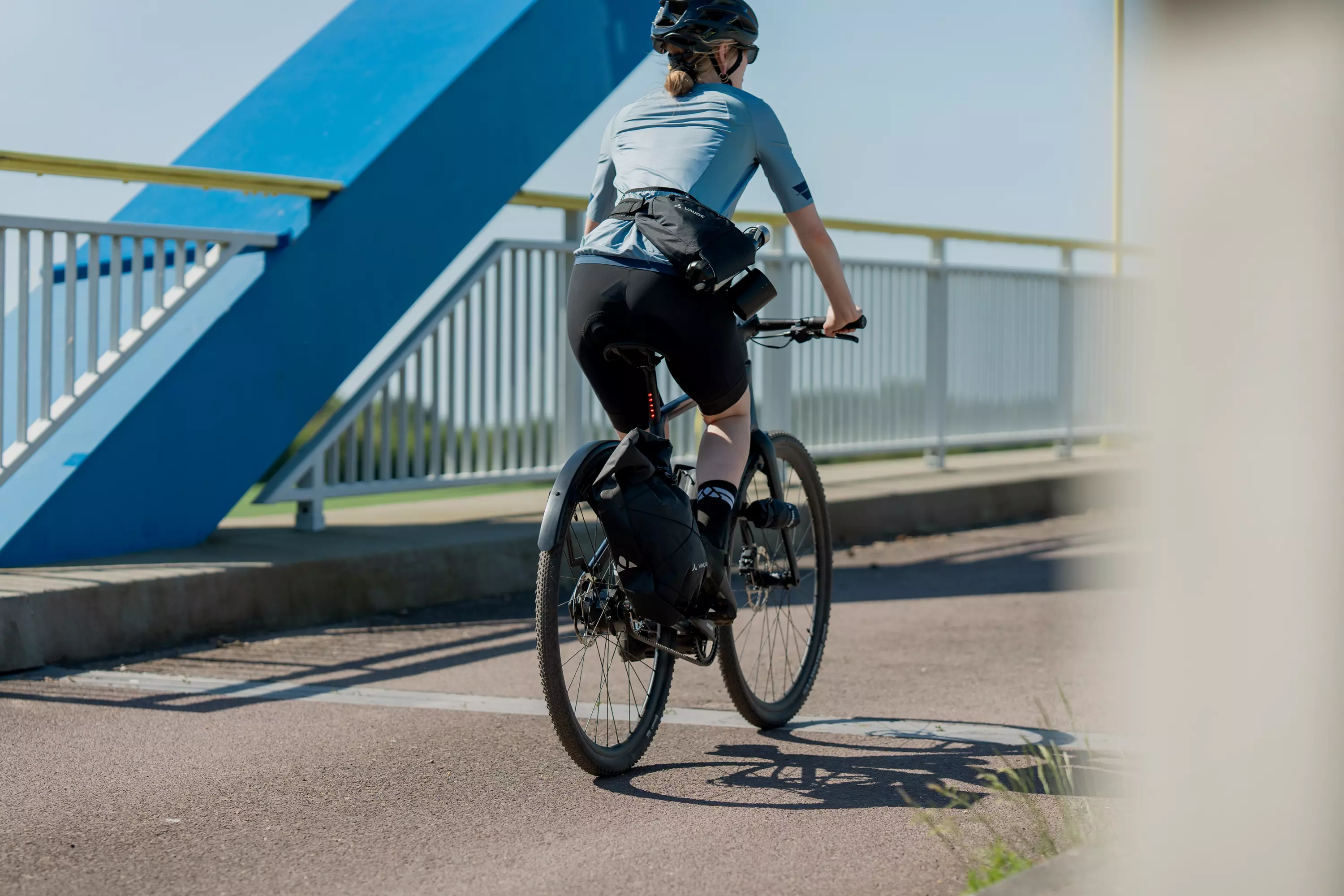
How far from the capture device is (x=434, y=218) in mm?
7207

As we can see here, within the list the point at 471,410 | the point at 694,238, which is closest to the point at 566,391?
the point at 471,410

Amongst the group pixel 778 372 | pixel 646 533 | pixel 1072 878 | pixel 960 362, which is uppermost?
pixel 960 362

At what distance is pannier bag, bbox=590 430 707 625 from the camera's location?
3543 mm

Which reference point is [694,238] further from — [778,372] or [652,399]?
[778,372]

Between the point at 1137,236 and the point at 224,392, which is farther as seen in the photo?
the point at 224,392

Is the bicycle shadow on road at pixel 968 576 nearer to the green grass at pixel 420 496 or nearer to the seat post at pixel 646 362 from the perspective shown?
the green grass at pixel 420 496

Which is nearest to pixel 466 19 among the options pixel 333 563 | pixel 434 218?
pixel 434 218

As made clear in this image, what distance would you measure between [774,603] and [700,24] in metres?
1.66

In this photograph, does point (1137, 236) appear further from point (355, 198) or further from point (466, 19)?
point (466, 19)

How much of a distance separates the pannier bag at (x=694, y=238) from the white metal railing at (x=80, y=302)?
9.95 feet

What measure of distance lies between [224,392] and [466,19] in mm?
2523

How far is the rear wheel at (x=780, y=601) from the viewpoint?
4223 mm

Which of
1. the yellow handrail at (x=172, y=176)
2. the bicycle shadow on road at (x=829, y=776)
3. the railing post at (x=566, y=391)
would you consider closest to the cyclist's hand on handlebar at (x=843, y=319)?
the bicycle shadow on road at (x=829, y=776)

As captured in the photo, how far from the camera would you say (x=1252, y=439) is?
1.72 metres
